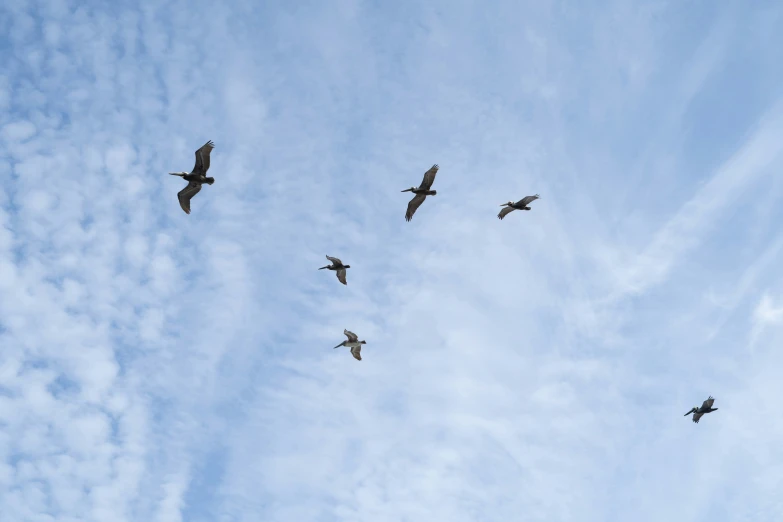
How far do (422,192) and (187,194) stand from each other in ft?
49.7

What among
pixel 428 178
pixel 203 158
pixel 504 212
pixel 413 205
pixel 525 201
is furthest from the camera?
pixel 504 212

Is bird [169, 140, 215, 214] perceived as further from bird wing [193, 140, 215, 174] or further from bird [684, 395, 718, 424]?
bird [684, 395, 718, 424]

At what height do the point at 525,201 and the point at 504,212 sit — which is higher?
the point at 504,212

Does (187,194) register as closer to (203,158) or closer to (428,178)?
(203,158)

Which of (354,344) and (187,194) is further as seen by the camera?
(354,344)

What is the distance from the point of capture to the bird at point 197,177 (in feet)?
137

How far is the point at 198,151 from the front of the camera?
1647 inches

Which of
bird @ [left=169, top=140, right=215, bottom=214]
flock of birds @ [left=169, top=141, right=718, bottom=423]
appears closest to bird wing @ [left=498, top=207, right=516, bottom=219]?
flock of birds @ [left=169, top=141, right=718, bottom=423]

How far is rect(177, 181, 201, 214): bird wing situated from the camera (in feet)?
146

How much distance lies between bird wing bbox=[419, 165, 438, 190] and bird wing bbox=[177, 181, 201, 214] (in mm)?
14335

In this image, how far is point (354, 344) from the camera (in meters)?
53.5

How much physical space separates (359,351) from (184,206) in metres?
17.7

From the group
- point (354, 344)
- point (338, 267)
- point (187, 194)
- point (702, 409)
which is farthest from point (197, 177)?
point (702, 409)

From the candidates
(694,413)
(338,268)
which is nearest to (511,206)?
(338,268)
